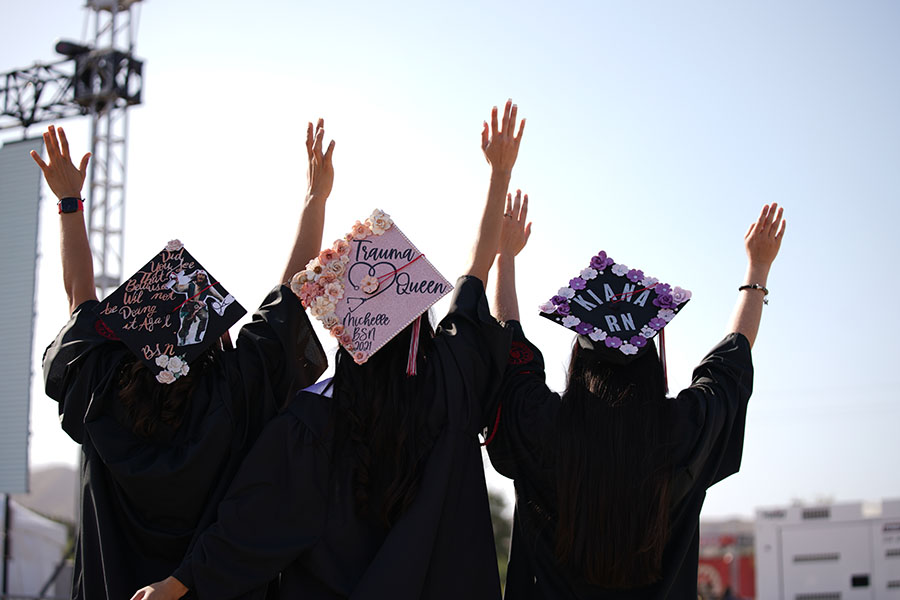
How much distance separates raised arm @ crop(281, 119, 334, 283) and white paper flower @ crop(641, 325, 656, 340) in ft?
3.96

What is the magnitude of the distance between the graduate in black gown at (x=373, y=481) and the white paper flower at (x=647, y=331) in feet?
1.48

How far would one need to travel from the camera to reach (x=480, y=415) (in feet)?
10.1

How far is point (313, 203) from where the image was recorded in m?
3.46

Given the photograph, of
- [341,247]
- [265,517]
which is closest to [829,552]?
[341,247]

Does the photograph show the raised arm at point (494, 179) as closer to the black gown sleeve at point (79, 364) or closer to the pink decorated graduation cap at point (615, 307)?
the pink decorated graduation cap at point (615, 307)

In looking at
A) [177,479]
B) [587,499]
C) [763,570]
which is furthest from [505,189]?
[763,570]

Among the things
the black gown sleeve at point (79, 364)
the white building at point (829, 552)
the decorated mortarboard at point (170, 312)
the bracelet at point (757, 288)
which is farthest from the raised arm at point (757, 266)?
the white building at point (829, 552)

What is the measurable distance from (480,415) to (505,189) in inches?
32.8

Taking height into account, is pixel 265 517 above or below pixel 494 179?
below

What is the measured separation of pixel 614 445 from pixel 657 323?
442 mm

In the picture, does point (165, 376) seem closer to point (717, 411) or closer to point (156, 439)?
point (156, 439)

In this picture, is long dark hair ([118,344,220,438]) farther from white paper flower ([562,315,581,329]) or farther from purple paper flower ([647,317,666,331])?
purple paper flower ([647,317,666,331])

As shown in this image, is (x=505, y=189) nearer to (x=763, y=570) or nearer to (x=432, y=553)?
(x=432, y=553)

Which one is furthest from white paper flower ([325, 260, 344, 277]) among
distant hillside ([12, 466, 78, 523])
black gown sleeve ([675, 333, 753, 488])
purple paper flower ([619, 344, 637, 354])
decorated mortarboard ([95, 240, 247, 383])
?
distant hillside ([12, 466, 78, 523])
